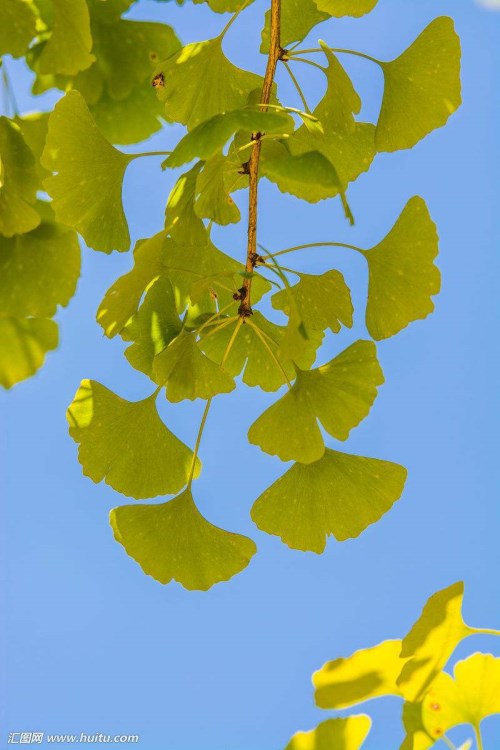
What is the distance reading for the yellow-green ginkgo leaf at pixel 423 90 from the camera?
86 cm

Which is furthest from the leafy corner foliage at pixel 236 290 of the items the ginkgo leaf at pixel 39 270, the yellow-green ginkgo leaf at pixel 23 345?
the yellow-green ginkgo leaf at pixel 23 345

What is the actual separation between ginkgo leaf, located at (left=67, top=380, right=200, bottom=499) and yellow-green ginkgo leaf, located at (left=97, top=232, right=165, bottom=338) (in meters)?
0.20

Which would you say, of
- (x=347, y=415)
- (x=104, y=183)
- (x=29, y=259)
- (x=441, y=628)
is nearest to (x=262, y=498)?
(x=347, y=415)

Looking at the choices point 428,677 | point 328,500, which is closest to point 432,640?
point 428,677

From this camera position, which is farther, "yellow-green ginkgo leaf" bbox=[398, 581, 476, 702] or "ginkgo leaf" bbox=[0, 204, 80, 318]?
"ginkgo leaf" bbox=[0, 204, 80, 318]

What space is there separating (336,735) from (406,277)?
0.47 m

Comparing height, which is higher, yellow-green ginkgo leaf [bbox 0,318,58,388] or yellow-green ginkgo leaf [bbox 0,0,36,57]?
yellow-green ginkgo leaf [bbox 0,0,36,57]

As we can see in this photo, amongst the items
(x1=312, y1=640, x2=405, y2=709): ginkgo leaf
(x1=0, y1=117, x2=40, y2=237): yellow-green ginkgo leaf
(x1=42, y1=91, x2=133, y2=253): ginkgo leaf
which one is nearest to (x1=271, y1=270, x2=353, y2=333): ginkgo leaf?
(x1=42, y1=91, x2=133, y2=253): ginkgo leaf

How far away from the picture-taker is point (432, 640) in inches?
27.9

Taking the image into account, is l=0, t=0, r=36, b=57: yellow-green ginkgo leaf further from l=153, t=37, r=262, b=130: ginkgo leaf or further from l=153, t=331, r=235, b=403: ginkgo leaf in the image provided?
l=153, t=331, r=235, b=403: ginkgo leaf

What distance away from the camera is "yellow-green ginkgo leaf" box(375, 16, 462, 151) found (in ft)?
2.84

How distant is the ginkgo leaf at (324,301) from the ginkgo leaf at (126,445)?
0.80ft

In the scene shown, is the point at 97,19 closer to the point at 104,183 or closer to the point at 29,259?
the point at 29,259

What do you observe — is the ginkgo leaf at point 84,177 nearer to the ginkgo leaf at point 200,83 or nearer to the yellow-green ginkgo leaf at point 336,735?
the ginkgo leaf at point 200,83
